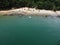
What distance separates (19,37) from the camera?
1761 centimetres

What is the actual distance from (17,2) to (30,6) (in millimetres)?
2269

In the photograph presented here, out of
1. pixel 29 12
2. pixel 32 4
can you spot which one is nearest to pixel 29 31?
pixel 29 12

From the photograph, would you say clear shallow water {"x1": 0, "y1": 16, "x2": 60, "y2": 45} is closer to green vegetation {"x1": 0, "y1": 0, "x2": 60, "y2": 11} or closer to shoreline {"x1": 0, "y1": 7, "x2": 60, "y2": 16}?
shoreline {"x1": 0, "y1": 7, "x2": 60, "y2": 16}

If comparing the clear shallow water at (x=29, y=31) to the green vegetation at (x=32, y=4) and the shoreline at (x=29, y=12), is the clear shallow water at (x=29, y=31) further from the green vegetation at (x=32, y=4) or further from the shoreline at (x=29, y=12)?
the green vegetation at (x=32, y=4)

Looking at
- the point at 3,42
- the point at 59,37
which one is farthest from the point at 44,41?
the point at 3,42

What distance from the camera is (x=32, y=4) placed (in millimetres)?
30594

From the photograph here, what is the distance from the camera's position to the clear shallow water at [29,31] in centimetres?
1646

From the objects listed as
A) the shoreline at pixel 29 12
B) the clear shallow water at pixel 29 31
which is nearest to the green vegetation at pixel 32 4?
the shoreline at pixel 29 12

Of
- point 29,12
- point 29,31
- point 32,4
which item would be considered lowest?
point 29,12

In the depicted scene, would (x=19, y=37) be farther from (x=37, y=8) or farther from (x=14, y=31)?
(x=37, y=8)

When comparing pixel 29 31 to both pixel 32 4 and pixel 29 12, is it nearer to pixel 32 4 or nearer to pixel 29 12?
pixel 29 12

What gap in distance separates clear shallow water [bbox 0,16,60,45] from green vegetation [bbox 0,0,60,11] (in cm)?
399

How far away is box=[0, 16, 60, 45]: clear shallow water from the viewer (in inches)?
648

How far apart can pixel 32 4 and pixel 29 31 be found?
11.5m
